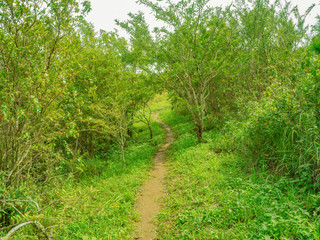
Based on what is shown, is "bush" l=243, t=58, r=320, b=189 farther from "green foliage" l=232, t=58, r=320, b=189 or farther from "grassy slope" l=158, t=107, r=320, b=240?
"grassy slope" l=158, t=107, r=320, b=240

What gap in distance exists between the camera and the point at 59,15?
4.18 metres

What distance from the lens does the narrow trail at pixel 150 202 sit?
4850 mm

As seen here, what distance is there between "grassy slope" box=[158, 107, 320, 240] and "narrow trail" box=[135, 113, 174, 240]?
0.91 feet

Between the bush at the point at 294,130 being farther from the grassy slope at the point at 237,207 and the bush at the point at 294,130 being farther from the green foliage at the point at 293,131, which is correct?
the grassy slope at the point at 237,207

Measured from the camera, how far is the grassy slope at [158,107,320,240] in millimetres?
3568

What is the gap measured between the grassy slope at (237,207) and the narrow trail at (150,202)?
28 centimetres

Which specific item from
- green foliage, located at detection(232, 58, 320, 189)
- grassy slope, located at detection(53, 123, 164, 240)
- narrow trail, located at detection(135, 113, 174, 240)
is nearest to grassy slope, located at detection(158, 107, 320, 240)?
narrow trail, located at detection(135, 113, 174, 240)

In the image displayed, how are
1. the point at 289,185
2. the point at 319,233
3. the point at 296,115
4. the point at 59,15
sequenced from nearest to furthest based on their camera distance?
the point at 319,233
the point at 59,15
the point at 289,185
the point at 296,115

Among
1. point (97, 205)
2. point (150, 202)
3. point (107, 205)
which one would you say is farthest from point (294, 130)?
point (97, 205)

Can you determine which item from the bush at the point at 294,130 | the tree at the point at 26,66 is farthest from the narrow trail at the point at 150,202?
the bush at the point at 294,130

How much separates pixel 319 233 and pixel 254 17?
11.8m

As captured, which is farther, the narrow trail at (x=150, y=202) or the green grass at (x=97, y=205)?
the narrow trail at (x=150, y=202)

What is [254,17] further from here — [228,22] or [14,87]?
[14,87]

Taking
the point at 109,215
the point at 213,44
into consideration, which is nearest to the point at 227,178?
the point at 109,215
